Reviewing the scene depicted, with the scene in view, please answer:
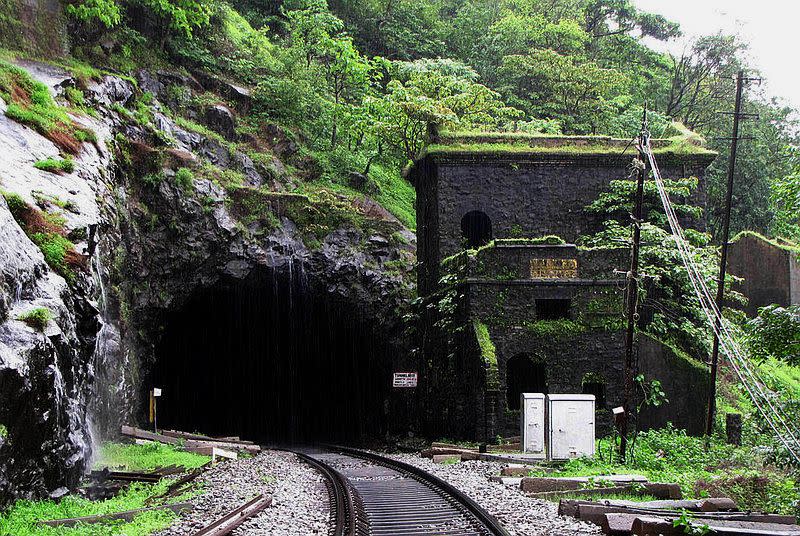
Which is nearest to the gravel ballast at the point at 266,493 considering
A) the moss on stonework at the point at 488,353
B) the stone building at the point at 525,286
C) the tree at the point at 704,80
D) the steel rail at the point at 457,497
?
the steel rail at the point at 457,497

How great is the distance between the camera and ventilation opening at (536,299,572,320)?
21.4m

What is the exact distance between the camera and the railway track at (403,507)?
29.1 ft

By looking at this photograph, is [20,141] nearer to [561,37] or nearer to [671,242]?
[671,242]

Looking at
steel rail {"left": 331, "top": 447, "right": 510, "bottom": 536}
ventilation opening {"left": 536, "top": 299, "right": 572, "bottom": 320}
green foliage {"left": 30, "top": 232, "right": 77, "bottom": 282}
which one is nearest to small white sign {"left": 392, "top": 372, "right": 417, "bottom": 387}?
ventilation opening {"left": 536, "top": 299, "right": 572, "bottom": 320}

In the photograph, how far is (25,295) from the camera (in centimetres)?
1127

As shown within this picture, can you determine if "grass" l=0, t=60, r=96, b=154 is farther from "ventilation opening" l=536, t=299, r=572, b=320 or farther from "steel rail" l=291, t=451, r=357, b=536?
"ventilation opening" l=536, t=299, r=572, b=320

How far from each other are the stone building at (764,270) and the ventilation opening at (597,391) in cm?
1122

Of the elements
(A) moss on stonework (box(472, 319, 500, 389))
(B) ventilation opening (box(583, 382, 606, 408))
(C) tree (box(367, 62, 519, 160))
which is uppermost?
(C) tree (box(367, 62, 519, 160))

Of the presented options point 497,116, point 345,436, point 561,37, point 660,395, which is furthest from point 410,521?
point 561,37

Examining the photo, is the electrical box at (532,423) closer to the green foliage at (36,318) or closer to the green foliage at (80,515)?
the green foliage at (80,515)

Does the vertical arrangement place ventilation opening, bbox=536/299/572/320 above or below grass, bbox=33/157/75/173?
below

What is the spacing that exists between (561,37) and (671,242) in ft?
66.1

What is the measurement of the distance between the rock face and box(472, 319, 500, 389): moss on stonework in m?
5.98

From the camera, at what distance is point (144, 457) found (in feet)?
52.6
